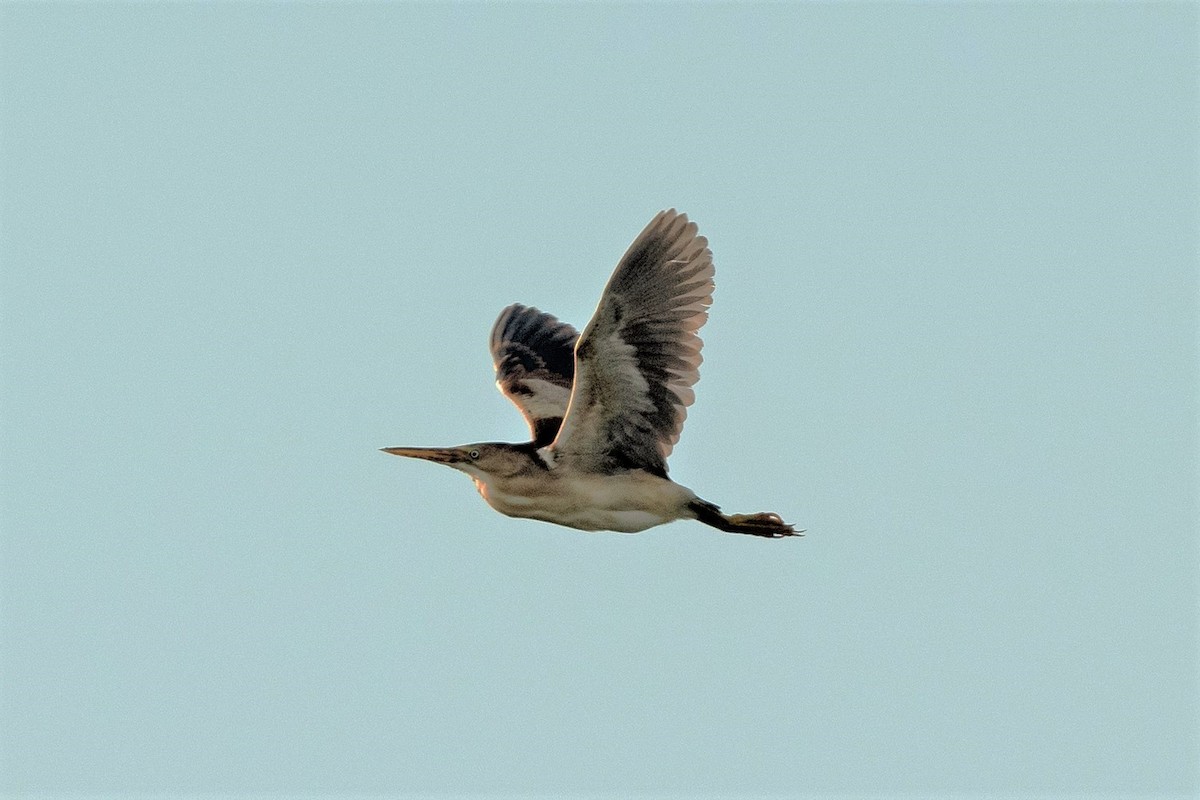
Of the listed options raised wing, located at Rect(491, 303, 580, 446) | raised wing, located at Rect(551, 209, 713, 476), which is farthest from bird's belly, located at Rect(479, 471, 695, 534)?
raised wing, located at Rect(491, 303, 580, 446)

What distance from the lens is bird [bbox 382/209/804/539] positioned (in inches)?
480

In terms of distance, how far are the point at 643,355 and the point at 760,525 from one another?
154 cm

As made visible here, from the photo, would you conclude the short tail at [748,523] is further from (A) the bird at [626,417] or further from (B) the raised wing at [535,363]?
(B) the raised wing at [535,363]

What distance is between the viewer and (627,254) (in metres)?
12.1

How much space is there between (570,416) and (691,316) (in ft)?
3.27

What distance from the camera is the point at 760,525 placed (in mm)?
13062

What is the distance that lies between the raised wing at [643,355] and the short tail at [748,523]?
19.7 inches

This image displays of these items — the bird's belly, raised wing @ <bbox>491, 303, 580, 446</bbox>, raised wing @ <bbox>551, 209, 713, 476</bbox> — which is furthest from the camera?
raised wing @ <bbox>491, 303, 580, 446</bbox>

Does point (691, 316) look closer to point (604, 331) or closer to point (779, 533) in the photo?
point (604, 331)

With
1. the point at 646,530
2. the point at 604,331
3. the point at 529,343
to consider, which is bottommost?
the point at 646,530

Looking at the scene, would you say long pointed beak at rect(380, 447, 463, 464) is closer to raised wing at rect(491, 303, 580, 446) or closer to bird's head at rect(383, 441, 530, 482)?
bird's head at rect(383, 441, 530, 482)

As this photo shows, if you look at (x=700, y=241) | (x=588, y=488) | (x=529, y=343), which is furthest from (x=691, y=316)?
(x=529, y=343)

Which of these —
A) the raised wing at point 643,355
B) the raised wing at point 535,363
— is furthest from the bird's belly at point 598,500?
the raised wing at point 535,363

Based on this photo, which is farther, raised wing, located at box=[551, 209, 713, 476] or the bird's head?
the bird's head
